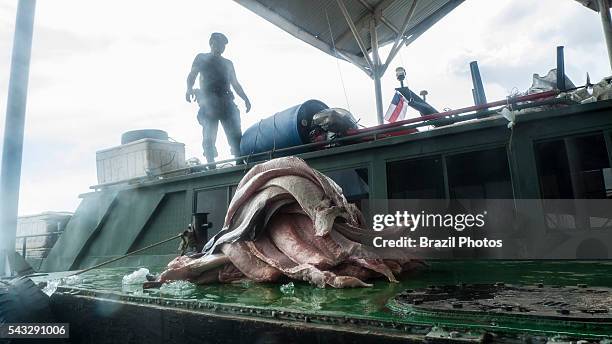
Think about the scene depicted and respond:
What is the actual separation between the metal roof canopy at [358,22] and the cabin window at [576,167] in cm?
791

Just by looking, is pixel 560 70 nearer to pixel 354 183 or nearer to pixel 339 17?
pixel 354 183

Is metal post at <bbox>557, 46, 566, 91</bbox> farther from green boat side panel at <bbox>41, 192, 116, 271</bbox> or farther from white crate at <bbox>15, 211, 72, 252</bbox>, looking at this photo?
white crate at <bbox>15, 211, 72, 252</bbox>

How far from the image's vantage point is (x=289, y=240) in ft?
11.3

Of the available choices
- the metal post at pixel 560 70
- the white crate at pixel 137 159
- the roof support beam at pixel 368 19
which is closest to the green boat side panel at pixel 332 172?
the white crate at pixel 137 159

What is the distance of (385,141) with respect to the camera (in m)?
4.71

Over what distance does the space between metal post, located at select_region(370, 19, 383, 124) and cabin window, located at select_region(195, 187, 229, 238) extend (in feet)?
26.2

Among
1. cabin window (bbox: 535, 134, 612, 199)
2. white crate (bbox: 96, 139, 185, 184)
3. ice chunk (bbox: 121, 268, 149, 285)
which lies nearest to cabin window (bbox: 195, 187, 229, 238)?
white crate (bbox: 96, 139, 185, 184)

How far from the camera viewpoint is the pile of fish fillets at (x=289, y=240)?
309 centimetres

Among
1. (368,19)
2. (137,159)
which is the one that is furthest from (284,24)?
(137,159)

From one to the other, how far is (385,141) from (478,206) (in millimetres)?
1425

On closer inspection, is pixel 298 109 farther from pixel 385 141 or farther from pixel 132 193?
pixel 132 193

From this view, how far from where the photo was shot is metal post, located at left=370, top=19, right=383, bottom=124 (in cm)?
1275

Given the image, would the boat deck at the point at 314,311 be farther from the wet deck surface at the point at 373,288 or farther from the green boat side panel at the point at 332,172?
the green boat side panel at the point at 332,172

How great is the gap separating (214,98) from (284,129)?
247 cm
